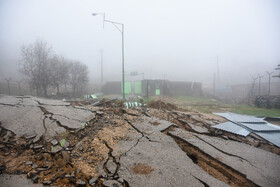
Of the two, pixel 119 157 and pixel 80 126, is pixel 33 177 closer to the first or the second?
pixel 119 157

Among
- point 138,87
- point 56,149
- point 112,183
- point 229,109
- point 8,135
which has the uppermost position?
point 138,87

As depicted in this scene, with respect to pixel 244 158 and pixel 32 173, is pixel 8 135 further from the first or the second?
pixel 244 158

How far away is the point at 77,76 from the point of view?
20.5 meters

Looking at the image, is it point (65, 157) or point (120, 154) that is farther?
point (120, 154)

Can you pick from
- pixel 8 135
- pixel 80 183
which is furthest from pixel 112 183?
pixel 8 135

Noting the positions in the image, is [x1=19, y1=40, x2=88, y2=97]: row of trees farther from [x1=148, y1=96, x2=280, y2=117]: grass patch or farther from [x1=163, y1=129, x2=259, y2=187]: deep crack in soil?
[x1=163, y1=129, x2=259, y2=187]: deep crack in soil

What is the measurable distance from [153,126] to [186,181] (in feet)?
8.29

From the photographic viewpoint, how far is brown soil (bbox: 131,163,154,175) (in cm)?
242

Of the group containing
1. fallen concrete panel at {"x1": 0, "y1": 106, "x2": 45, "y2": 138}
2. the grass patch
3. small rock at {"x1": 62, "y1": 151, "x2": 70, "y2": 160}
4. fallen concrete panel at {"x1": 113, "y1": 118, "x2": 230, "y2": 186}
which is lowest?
the grass patch

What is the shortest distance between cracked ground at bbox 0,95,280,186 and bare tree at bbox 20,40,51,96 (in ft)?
44.5

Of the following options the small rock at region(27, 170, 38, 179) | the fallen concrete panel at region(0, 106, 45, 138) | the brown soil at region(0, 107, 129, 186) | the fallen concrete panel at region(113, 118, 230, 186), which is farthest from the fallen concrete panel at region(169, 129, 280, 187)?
the fallen concrete panel at region(0, 106, 45, 138)

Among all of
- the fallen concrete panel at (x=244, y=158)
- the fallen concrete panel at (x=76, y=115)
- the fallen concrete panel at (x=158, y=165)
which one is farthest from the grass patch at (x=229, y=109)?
the fallen concrete panel at (x=76, y=115)

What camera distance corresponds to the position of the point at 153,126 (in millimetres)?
4746

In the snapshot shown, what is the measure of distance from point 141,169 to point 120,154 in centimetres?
65
